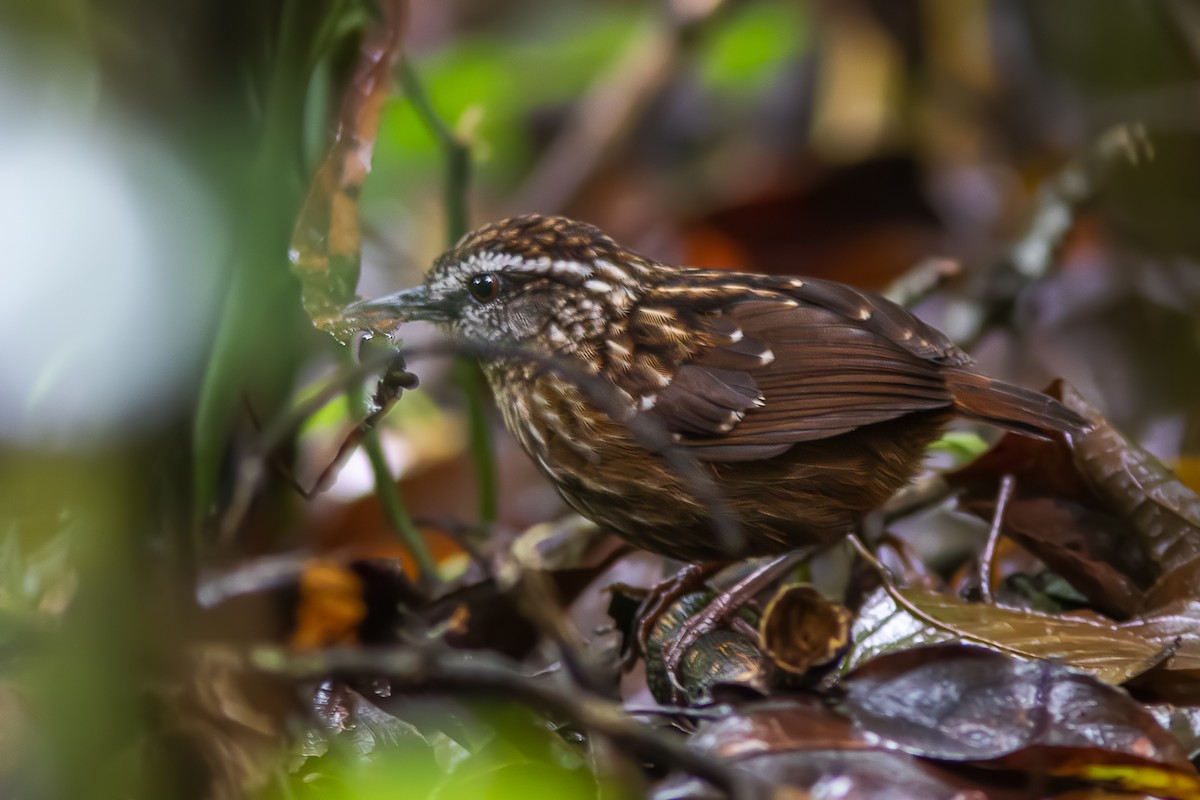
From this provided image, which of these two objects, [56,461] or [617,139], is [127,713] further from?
[617,139]

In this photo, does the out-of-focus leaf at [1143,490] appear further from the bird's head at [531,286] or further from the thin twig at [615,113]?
the thin twig at [615,113]

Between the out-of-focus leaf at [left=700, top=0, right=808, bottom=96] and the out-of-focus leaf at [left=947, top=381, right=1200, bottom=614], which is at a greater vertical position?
the out-of-focus leaf at [left=700, top=0, right=808, bottom=96]

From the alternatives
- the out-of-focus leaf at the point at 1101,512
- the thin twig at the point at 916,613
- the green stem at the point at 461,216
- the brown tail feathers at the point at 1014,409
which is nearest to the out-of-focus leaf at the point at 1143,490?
the out-of-focus leaf at the point at 1101,512

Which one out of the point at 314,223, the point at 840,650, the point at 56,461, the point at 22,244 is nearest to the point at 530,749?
the point at 840,650

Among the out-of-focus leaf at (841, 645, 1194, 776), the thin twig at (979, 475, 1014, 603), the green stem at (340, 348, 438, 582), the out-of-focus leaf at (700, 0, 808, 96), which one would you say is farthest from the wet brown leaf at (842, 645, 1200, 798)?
the out-of-focus leaf at (700, 0, 808, 96)

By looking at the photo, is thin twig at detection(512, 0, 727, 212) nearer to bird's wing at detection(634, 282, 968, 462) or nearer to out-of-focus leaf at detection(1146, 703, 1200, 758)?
bird's wing at detection(634, 282, 968, 462)

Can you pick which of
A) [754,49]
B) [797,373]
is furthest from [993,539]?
[754,49]

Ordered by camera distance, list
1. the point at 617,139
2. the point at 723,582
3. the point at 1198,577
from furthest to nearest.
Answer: the point at 617,139, the point at 723,582, the point at 1198,577

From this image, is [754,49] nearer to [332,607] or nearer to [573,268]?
[573,268]
